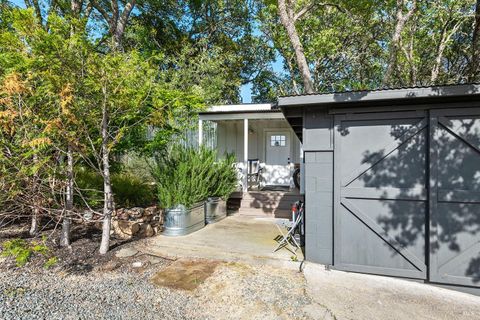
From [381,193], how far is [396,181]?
0.82ft

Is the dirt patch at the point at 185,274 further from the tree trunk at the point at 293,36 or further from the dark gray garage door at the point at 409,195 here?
the tree trunk at the point at 293,36

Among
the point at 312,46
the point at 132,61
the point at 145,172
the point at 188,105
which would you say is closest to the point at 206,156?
the point at 188,105

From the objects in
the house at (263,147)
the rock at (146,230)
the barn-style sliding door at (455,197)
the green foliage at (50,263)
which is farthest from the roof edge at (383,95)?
the house at (263,147)

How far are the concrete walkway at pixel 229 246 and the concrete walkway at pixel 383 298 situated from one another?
0.64 meters

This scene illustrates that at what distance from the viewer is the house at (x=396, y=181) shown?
3367 millimetres

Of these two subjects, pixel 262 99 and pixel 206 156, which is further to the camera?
pixel 262 99

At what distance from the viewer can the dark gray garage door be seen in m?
3.37

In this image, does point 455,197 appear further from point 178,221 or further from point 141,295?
point 178,221

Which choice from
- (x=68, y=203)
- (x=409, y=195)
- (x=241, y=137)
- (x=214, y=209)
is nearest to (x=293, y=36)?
(x=241, y=137)

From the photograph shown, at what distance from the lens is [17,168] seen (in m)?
3.83

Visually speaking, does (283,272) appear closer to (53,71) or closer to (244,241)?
(244,241)

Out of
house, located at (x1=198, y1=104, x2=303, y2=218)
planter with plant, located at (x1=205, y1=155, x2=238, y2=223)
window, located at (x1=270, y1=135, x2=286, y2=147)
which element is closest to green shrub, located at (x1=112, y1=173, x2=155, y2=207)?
planter with plant, located at (x1=205, y1=155, x2=238, y2=223)

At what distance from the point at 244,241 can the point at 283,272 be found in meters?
1.35

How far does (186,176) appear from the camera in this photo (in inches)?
224
